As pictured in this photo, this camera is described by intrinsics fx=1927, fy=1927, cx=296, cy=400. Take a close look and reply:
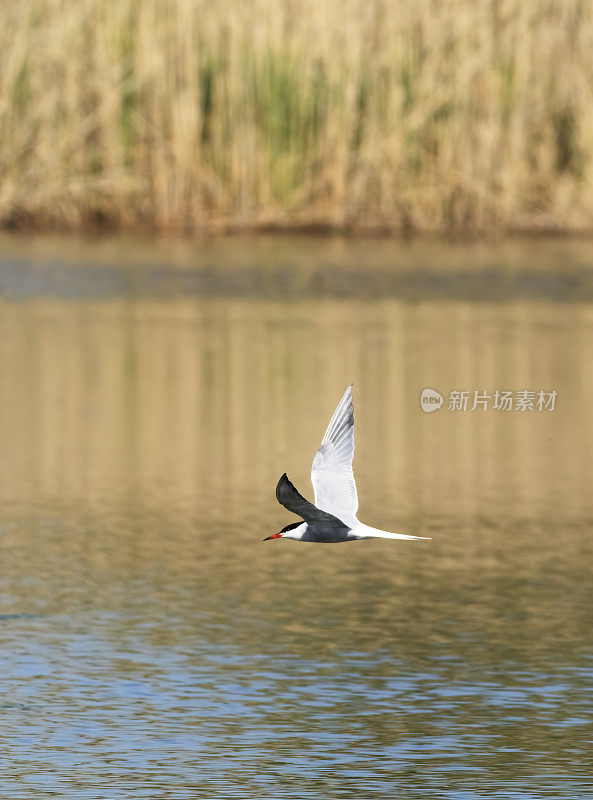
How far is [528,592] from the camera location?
605 cm

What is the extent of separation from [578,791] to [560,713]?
59 cm

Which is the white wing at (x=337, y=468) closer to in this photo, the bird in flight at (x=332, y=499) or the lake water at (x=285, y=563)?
the bird in flight at (x=332, y=499)

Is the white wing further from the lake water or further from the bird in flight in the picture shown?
the lake water

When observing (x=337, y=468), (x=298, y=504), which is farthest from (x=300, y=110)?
(x=298, y=504)

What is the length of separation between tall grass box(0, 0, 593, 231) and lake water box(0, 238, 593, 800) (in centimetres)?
450

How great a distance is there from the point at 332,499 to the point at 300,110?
13.5 meters

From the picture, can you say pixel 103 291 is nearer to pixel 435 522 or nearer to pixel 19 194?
pixel 19 194

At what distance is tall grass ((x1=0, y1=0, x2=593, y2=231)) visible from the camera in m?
17.7

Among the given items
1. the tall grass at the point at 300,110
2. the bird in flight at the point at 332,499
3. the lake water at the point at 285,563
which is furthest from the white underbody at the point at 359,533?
the tall grass at the point at 300,110

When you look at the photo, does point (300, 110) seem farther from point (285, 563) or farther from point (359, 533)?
point (359, 533)

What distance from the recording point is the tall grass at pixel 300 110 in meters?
17.7

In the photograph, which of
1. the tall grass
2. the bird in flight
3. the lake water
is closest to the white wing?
the bird in flight

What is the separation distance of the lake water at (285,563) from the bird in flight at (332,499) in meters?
0.47

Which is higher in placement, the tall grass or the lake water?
the tall grass
